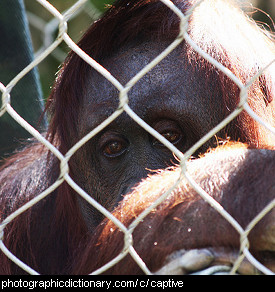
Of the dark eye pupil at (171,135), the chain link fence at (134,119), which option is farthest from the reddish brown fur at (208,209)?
the dark eye pupil at (171,135)

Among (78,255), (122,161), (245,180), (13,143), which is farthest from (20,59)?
(245,180)

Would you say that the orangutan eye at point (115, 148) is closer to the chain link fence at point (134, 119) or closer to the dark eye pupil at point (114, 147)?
the dark eye pupil at point (114, 147)

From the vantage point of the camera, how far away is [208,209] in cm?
113

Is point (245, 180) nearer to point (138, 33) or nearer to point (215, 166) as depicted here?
point (215, 166)

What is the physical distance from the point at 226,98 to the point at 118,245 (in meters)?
0.60

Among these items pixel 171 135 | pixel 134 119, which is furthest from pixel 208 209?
pixel 171 135

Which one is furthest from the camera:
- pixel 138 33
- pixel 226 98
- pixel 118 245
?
pixel 138 33

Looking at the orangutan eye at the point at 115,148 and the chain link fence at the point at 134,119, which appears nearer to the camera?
the chain link fence at the point at 134,119

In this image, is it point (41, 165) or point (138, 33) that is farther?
point (41, 165)

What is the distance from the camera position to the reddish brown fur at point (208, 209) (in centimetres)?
110

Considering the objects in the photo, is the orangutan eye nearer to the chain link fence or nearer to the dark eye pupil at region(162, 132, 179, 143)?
the dark eye pupil at region(162, 132, 179, 143)

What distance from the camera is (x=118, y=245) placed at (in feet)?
4.17

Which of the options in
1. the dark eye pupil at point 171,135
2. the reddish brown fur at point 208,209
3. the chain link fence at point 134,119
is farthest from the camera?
the dark eye pupil at point 171,135

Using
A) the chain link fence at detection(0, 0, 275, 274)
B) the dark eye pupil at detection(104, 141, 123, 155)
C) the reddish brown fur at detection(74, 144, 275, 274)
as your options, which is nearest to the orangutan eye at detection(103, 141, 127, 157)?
the dark eye pupil at detection(104, 141, 123, 155)
